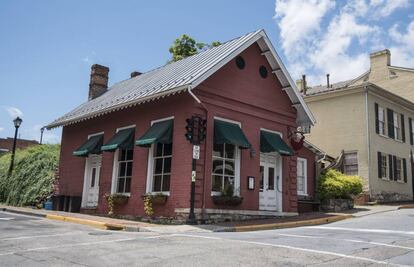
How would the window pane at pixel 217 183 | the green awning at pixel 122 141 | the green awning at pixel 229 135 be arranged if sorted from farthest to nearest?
the green awning at pixel 122 141
the window pane at pixel 217 183
the green awning at pixel 229 135

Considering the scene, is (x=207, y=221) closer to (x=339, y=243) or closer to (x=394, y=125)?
(x=339, y=243)

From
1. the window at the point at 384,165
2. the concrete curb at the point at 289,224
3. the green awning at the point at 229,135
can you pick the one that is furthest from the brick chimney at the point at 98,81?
the window at the point at 384,165

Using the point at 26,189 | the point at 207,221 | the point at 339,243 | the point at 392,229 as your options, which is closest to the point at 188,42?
the point at 26,189

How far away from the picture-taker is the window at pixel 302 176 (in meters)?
22.1

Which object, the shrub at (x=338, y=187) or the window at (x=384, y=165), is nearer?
the shrub at (x=338, y=187)

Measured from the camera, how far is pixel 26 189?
2403cm

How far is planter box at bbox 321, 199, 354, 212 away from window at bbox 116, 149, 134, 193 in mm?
9725

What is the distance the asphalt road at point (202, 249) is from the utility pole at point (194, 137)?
2.68 metres

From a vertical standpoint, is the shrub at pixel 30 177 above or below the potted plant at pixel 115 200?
above

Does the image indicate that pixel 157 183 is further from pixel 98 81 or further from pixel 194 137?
pixel 98 81

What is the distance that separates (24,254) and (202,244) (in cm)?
362

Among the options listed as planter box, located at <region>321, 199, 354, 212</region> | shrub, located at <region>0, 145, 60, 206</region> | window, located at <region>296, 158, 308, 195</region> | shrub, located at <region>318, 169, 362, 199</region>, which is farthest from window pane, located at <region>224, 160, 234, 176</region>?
shrub, located at <region>0, 145, 60, 206</region>

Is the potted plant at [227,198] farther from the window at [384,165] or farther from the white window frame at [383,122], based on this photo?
the white window frame at [383,122]

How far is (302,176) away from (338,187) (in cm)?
181
